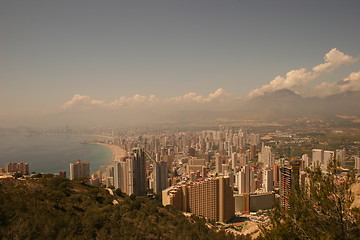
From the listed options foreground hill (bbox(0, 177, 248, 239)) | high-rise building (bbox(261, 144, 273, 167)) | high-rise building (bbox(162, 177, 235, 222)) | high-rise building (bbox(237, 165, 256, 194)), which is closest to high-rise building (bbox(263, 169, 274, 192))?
high-rise building (bbox(237, 165, 256, 194))

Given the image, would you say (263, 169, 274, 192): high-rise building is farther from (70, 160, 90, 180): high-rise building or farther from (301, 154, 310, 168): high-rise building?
(70, 160, 90, 180): high-rise building

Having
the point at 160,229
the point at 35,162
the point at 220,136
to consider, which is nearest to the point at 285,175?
the point at 160,229

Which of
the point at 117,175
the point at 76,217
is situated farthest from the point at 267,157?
the point at 76,217

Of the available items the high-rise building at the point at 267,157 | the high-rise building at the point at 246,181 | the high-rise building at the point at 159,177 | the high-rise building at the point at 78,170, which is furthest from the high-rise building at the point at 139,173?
the high-rise building at the point at 267,157

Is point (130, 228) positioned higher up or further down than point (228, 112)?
further down

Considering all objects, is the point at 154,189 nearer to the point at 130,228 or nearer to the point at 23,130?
the point at 130,228

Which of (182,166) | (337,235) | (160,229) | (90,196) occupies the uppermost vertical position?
(337,235)

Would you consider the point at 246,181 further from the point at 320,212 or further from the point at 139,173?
the point at 320,212
